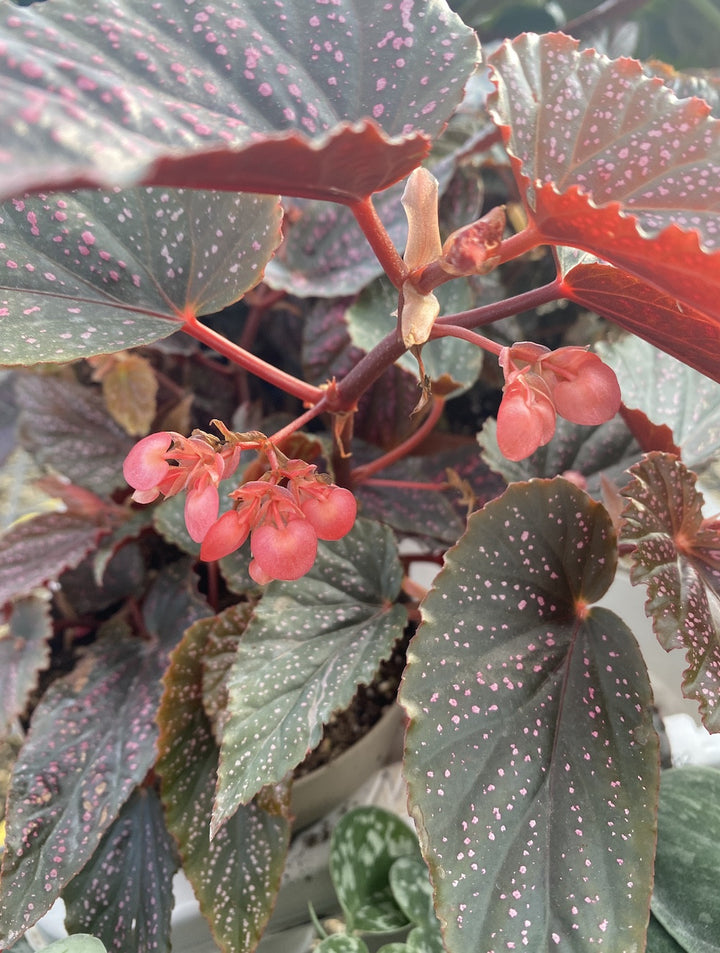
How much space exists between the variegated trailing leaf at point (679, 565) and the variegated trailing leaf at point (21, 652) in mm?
555

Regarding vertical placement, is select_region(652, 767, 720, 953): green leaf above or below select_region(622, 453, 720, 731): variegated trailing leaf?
below

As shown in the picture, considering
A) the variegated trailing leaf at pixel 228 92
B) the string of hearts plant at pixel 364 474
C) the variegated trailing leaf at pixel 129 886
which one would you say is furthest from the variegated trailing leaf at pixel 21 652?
the variegated trailing leaf at pixel 228 92

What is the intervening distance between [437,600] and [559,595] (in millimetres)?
109

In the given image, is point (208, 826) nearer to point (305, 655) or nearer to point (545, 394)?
point (305, 655)

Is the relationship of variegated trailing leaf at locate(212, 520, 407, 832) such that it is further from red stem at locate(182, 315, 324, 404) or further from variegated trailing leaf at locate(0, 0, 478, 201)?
variegated trailing leaf at locate(0, 0, 478, 201)

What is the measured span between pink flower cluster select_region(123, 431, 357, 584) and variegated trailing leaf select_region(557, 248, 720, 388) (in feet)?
0.59

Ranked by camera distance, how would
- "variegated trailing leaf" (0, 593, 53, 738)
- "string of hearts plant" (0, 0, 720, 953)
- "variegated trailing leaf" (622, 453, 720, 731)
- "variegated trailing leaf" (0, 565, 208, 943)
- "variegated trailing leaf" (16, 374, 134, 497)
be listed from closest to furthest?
"string of hearts plant" (0, 0, 720, 953), "variegated trailing leaf" (622, 453, 720, 731), "variegated trailing leaf" (0, 565, 208, 943), "variegated trailing leaf" (0, 593, 53, 738), "variegated trailing leaf" (16, 374, 134, 497)

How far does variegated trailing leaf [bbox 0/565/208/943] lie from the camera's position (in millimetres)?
522

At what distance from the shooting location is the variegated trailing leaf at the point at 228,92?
0.64 feet

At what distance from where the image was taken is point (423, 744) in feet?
1.29

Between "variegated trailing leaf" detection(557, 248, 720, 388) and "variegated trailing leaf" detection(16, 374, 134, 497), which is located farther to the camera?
"variegated trailing leaf" detection(16, 374, 134, 497)

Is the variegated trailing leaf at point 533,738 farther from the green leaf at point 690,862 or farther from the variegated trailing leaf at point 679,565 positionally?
the green leaf at point 690,862

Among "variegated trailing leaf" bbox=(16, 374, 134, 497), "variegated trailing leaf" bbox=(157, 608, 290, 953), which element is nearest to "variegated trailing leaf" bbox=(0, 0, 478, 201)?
"variegated trailing leaf" bbox=(157, 608, 290, 953)

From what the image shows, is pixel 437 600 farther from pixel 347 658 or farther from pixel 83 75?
pixel 83 75
